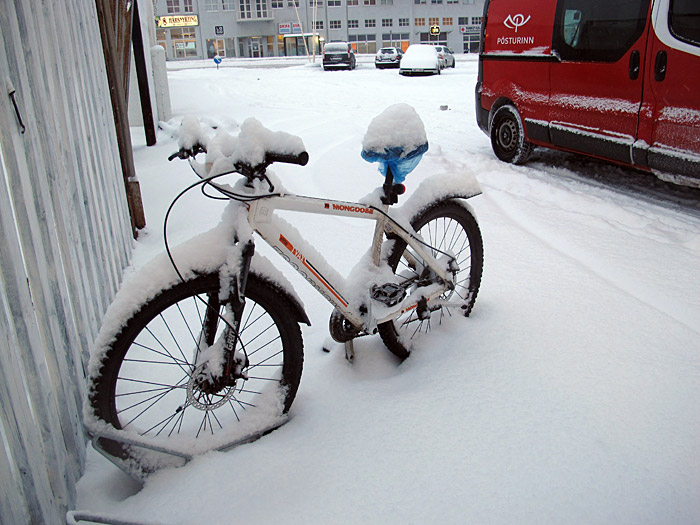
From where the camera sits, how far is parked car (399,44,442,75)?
1872 centimetres

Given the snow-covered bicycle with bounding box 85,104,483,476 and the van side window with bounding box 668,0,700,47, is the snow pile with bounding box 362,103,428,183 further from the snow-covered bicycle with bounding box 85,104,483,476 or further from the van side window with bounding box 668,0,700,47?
the van side window with bounding box 668,0,700,47

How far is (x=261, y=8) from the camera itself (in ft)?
155

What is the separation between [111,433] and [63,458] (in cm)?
16

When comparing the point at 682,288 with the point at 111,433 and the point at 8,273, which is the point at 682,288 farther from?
the point at 8,273

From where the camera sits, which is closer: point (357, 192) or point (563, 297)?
point (563, 297)

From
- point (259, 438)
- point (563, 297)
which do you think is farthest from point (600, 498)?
point (563, 297)

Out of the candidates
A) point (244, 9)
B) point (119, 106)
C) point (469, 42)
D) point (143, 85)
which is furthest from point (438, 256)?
point (244, 9)

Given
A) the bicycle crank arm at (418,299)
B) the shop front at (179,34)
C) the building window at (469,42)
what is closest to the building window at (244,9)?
the shop front at (179,34)

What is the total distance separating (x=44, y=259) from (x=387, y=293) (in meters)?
1.37

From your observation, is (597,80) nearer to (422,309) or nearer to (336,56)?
(422,309)

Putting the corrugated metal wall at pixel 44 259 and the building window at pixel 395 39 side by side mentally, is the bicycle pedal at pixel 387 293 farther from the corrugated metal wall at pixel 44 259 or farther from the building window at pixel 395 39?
the building window at pixel 395 39

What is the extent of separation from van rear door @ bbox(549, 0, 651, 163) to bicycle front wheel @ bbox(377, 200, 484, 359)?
2642 mm

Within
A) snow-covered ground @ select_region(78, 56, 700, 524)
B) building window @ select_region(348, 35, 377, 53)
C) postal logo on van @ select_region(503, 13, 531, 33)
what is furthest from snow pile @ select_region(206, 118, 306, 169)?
building window @ select_region(348, 35, 377, 53)

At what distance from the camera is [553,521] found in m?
1.79
